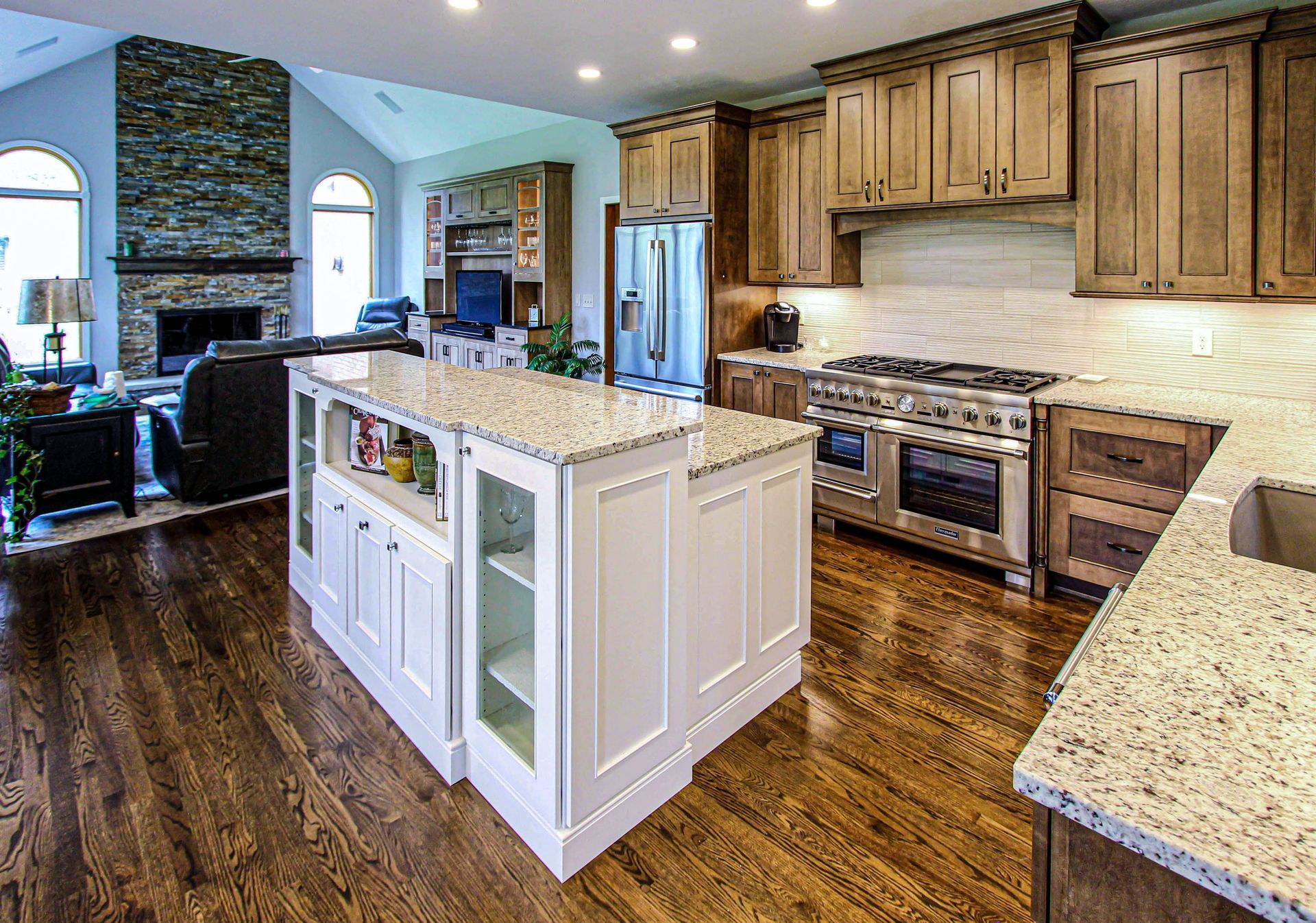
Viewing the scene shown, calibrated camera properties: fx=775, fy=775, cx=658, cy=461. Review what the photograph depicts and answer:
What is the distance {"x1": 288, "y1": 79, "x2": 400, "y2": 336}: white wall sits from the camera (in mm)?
9562

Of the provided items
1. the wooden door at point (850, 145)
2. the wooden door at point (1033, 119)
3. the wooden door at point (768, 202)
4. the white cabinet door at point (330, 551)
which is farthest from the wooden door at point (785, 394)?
the white cabinet door at point (330, 551)

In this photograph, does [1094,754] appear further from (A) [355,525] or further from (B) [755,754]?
(A) [355,525]

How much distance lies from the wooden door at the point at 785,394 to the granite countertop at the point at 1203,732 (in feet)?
9.98

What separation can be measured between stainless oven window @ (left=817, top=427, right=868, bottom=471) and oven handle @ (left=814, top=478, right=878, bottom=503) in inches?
4.2

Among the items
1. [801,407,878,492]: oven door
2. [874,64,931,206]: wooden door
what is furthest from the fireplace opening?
[874,64,931,206]: wooden door

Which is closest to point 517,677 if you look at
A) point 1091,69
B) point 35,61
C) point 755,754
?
point 755,754

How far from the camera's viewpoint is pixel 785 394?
15.0 feet

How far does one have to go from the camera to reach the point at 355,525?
2674mm

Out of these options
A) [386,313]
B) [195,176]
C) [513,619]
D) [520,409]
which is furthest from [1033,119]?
[195,176]

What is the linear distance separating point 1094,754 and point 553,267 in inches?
267

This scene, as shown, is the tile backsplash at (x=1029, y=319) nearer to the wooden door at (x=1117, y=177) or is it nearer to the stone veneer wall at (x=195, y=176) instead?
the wooden door at (x=1117, y=177)

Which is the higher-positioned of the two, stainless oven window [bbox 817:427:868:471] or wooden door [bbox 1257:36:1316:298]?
wooden door [bbox 1257:36:1316:298]

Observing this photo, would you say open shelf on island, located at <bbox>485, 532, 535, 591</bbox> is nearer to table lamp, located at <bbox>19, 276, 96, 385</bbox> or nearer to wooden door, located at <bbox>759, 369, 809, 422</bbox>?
wooden door, located at <bbox>759, 369, 809, 422</bbox>

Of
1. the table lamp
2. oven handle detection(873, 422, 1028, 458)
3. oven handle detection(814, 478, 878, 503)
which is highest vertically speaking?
the table lamp
